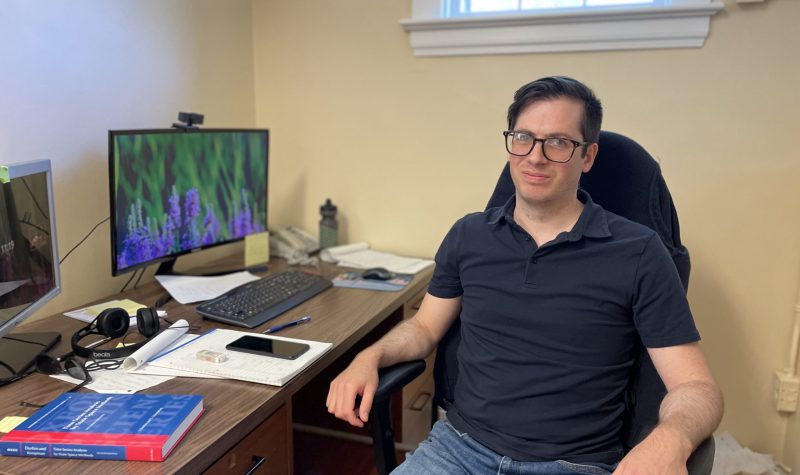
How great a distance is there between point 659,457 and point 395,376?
0.52 m

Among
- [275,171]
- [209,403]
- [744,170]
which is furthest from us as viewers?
[275,171]

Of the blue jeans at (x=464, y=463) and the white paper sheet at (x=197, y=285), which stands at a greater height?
the white paper sheet at (x=197, y=285)

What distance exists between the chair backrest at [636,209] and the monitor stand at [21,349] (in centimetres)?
90

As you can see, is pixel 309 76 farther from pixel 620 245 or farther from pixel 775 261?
pixel 775 261

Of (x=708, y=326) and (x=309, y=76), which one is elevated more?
(x=309, y=76)

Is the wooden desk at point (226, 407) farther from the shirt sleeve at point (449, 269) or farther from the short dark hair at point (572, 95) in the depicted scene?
the short dark hair at point (572, 95)

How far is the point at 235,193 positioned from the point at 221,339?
0.76 meters

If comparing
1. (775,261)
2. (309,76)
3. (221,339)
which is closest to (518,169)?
(221,339)

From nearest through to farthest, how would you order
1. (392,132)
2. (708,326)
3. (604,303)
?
1. (604,303)
2. (708,326)
3. (392,132)

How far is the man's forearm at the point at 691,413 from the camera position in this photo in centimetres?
105

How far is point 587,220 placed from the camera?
1302 millimetres

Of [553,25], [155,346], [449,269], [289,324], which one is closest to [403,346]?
[449,269]

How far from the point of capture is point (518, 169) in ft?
4.33

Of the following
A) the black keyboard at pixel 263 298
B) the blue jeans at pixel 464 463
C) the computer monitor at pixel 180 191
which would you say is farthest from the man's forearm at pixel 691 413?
the computer monitor at pixel 180 191
